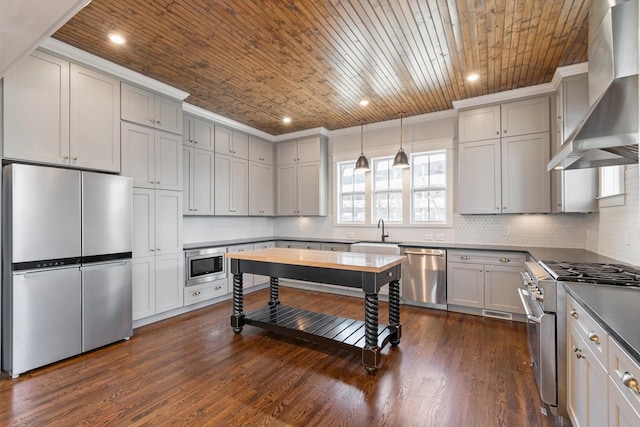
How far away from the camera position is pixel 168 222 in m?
3.91

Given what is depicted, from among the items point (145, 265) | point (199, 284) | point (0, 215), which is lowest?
point (199, 284)

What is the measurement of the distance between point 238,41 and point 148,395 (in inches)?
122

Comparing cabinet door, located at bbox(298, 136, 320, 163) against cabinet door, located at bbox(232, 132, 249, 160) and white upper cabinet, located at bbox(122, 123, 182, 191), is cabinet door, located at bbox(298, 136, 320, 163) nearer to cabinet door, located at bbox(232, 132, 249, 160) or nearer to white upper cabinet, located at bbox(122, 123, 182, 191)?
cabinet door, located at bbox(232, 132, 249, 160)

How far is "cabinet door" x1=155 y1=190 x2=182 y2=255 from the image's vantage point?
3787mm

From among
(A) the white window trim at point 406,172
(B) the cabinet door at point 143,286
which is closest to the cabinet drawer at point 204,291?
(B) the cabinet door at point 143,286

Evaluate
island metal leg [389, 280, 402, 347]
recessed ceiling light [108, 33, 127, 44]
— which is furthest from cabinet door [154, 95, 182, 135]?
island metal leg [389, 280, 402, 347]

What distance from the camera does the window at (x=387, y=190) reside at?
528 centimetres

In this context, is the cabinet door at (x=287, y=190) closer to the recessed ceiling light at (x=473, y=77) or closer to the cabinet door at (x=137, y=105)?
the cabinet door at (x=137, y=105)

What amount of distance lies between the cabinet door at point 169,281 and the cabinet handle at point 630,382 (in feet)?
13.5

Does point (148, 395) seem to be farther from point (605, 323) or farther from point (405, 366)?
point (605, 323)

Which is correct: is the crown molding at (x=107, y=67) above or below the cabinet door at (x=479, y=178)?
above

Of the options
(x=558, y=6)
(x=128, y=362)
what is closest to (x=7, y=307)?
(x=128, y=362)

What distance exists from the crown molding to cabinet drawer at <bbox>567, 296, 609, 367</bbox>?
14.6 ft

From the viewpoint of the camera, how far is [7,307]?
8.39ft
